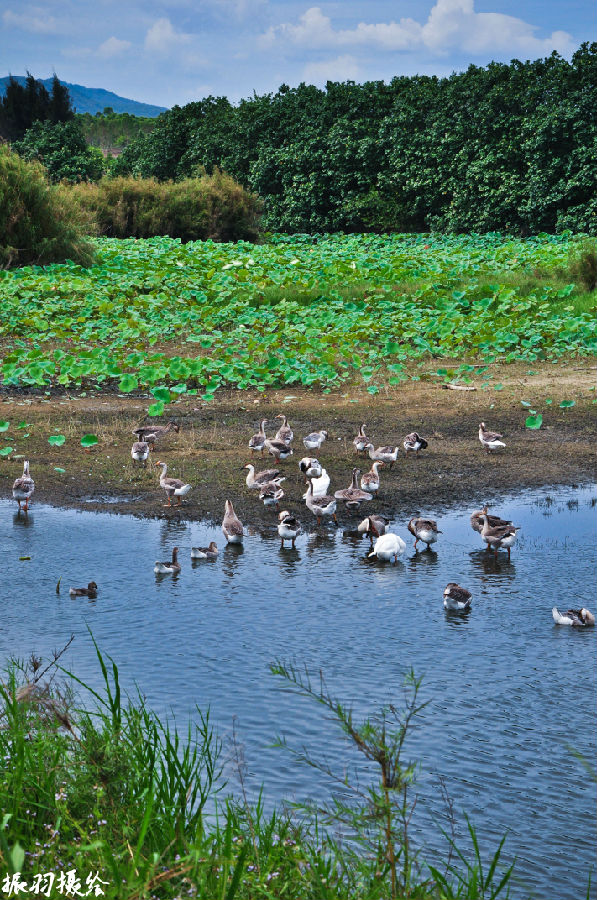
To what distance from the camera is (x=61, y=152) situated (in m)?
45.4

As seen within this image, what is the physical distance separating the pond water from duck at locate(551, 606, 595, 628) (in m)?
0.10

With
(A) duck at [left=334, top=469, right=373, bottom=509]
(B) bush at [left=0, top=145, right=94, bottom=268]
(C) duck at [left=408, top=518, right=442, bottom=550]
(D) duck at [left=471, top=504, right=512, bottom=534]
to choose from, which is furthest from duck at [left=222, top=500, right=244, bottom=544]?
(B) bush at [left=0, top=145, right=94, bottom=268]

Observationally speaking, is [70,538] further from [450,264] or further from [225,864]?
[450,264]

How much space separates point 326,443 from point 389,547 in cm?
403

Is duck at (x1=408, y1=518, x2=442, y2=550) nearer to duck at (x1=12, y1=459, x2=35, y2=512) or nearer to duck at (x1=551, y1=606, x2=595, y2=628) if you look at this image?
duck at (x1=551, y1=606, x2=595, y2=628)

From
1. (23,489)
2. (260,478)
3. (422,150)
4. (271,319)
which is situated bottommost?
(23,489)

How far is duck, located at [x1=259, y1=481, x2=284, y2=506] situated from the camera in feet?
32.9

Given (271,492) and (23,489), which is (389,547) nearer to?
(271,492)

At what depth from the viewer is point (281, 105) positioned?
150ft

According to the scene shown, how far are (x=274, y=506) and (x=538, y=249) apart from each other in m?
19.2

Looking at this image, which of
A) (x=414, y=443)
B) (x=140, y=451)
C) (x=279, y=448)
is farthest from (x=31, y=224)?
(x=414, y=443)

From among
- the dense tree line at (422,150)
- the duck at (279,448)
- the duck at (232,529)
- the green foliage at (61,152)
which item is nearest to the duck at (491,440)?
the duck at (279,448)

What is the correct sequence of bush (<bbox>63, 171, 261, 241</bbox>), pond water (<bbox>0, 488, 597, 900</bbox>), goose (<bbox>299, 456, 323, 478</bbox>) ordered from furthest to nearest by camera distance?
bush (<bbox>63, 171, 261, 241</bbox>), goose (<bbox>299, 456, 323, 478</bbox>), pond water (<bbox>0, 488, 597, 900</bbox>)

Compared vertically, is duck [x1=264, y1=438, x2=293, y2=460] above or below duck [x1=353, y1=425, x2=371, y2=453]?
below
